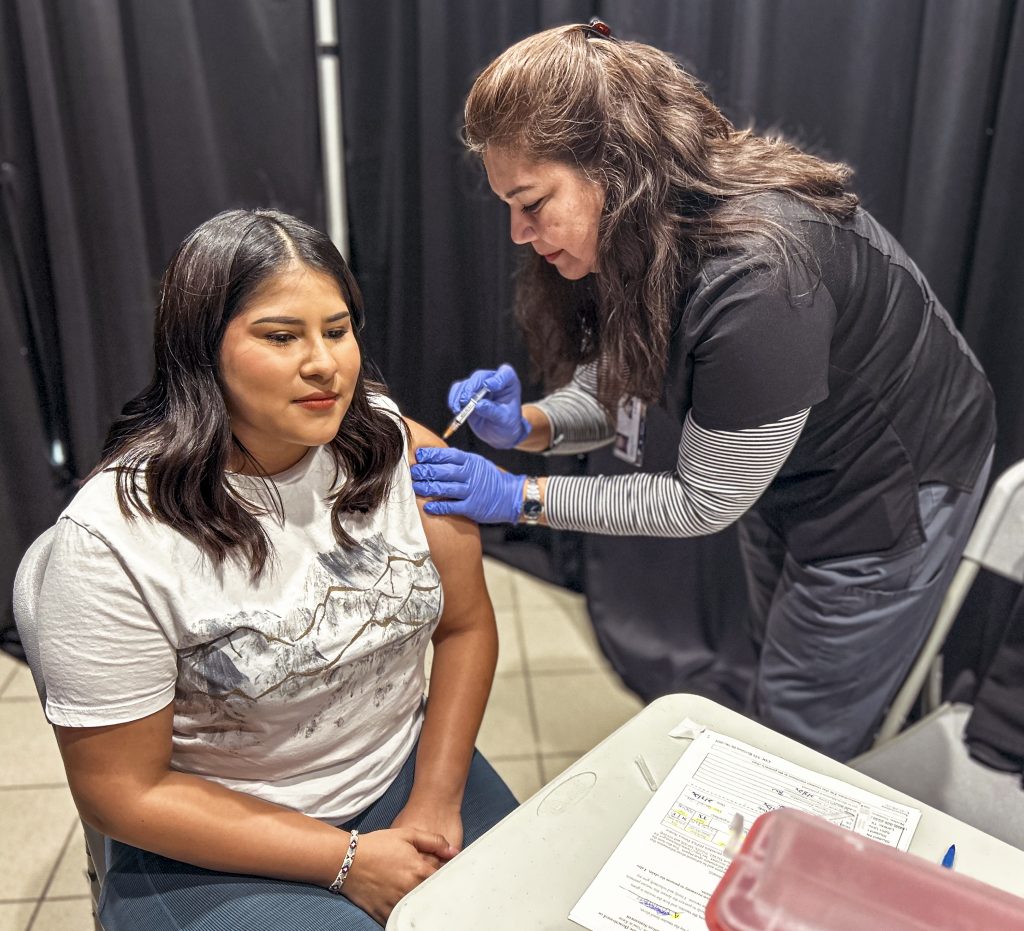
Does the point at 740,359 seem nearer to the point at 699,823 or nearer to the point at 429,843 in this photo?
the point at 699,823

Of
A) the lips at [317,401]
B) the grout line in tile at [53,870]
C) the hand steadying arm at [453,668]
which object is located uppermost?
the lips at [317,401]

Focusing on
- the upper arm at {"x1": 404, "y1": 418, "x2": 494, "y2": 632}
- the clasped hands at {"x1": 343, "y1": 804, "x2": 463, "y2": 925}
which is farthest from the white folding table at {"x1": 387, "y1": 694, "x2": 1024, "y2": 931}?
the upper arm at {"x1": 404, "y1": 418, "x2": 494, "y2": 632}

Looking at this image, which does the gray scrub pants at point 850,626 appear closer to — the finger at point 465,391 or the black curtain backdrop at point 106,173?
the finger at point 465,391

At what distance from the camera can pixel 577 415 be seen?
1.72 m

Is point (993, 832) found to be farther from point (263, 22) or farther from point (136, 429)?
point (263, 22)

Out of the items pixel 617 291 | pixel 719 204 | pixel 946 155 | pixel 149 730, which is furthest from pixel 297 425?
pixel 946 155

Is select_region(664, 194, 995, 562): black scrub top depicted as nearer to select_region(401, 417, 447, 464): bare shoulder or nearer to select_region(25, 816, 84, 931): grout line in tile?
select_region(401, 417, 447, 464): bare shoulder

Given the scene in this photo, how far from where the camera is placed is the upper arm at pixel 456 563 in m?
1.29

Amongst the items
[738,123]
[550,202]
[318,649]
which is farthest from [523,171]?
[738,123]

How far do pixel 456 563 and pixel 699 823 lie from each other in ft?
1.65

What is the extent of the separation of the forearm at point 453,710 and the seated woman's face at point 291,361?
40cm

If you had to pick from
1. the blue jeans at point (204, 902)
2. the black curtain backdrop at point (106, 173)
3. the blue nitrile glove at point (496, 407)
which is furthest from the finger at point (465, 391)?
the black curtain backdrop at point (106, 173)

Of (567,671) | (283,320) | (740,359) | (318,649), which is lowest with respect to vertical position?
(567,671)

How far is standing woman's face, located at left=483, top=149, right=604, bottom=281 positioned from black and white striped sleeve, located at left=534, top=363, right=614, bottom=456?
16.1 inches
